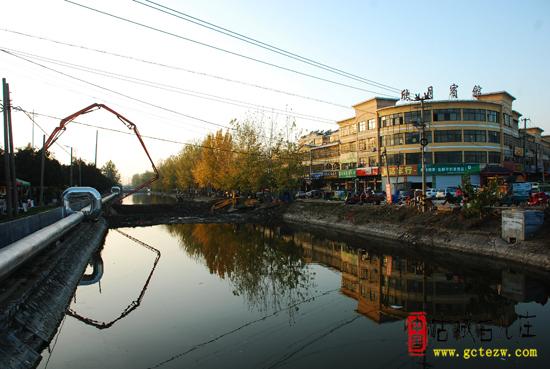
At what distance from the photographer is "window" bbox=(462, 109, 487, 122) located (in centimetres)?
6250

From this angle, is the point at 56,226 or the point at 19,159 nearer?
the point at 56,226

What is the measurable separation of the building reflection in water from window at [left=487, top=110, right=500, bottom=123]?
43.4 metres

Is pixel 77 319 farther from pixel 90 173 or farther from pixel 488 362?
pixel 90 173

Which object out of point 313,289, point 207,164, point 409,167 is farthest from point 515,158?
point 313,289

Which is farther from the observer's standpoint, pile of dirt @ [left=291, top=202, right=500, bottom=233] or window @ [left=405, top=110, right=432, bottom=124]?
window @ [left=405, top=110, right=432, bottom=124]

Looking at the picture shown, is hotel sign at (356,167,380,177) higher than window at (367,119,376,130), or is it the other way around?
window at (367,119,376,130)

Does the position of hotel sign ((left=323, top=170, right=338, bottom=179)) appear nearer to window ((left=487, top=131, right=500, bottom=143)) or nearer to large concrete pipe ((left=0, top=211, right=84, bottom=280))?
window ((left=487, top=131, right=500, bottom=143))

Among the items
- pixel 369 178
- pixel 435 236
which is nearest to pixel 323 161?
pixel 369 178

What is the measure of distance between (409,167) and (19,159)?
54.4m

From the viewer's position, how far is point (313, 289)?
2022cm

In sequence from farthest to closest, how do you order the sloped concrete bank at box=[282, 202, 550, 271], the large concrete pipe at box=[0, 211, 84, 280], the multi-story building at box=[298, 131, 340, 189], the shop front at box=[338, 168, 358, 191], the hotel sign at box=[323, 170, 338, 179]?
1. the multi-story building at box=[298, 131, 340, 189]
2. the hotel sign at box=[323, 170, 338, 179]
3. the shop front at box=[338, 168, 358, 191]
4. the sloped concrete bank at box=[282, 202, 550, 271]
5. the large concrete pipe at box=[0, 211, 84, 280]

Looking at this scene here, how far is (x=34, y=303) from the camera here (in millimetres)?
14719

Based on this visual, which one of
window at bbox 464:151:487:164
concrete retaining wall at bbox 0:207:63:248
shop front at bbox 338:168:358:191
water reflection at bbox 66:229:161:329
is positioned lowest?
water reflection at bbox 66:229:161:329

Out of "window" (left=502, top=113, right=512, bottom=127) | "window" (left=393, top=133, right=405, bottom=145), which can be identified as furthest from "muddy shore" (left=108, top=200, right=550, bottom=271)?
"window" (left=502, top=113, right=512, bottom=127)
